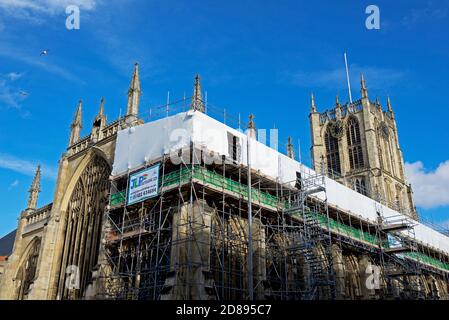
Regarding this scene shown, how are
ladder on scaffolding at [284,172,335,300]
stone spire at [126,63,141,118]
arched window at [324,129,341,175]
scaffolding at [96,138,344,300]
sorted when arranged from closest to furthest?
scaffolding at [96,138,344,300], ladder on scaffolding at [284,172,335,300], stone spire at [126,63,141,118], arched window at [324,129,341,175]

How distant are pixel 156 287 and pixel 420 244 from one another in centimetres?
2910

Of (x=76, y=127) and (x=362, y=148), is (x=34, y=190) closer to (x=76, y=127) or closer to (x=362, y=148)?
(x=76, y=127)

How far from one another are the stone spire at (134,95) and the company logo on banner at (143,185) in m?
5.78

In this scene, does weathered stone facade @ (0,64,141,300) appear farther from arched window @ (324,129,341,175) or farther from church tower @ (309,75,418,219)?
arched window @ (324,129,341,175)

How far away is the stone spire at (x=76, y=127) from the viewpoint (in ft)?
114

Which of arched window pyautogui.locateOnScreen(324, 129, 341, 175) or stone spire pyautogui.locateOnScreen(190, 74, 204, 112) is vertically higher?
arched window pyautogui.locateOnScreen(324, 129, 341, 175)

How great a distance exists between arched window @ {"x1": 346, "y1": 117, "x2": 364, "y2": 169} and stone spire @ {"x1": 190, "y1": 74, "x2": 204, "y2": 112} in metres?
42.7

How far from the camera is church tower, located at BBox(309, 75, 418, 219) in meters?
63.2

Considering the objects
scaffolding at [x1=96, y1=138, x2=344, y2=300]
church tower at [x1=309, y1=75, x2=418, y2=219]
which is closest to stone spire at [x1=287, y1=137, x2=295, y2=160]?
church tower at [x1=309, y1=75, x2=418, y2=219]

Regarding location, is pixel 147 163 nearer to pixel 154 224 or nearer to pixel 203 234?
pixel 154 224

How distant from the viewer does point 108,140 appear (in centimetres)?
3005
